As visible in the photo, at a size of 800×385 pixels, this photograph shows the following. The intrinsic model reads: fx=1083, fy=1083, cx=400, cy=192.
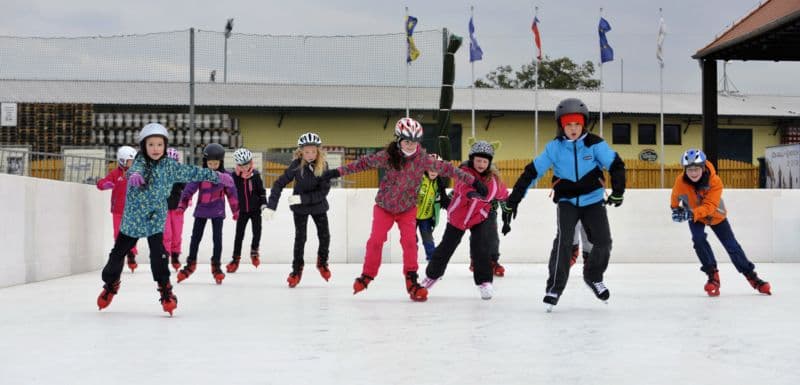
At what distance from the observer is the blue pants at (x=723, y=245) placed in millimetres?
10125

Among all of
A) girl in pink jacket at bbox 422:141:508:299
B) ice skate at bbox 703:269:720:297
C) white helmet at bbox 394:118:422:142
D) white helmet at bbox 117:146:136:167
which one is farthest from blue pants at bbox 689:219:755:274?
white helmet at bbox 117:146:136:167

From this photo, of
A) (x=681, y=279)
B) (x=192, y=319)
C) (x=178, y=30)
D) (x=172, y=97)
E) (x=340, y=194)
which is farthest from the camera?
(x=172, y=97)

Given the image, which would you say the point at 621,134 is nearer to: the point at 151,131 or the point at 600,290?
the point at 600,290

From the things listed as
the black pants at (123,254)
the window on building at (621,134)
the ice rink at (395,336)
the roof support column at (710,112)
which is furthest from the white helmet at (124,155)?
the window on building at (621,134)

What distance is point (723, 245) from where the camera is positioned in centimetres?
1025

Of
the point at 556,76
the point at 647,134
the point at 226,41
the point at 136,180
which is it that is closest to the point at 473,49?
the point at 226,41

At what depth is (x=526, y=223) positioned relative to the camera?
1675 cm

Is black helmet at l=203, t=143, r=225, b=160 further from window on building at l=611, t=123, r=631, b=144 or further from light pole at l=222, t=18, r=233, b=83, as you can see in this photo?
window on building at l=611, t=123, r=631, b=144

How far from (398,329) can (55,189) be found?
7105mm

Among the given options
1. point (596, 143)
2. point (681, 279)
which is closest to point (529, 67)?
point (681, 279)

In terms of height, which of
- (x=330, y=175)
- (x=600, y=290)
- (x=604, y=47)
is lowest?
(x=600, y=290)

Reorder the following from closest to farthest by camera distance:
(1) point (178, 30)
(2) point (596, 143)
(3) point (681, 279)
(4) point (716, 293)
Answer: (2) point (596, 143), (4) point (716, 293), (3) point (681, 279), (1) point (178, 30)

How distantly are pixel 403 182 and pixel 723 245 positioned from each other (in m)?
3.18

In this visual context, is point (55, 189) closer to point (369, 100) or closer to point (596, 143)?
point (596, 143)
